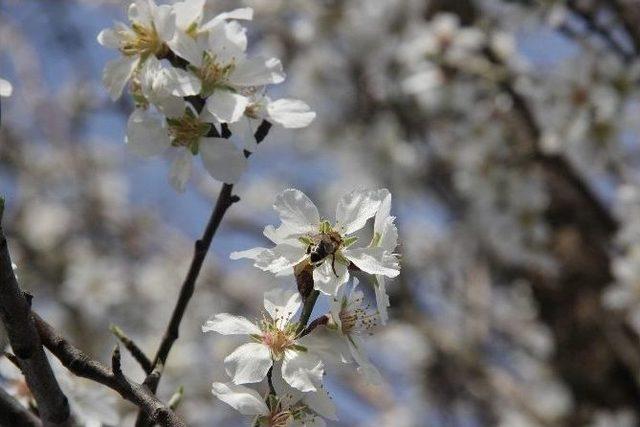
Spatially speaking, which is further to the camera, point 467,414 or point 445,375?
point 467,414

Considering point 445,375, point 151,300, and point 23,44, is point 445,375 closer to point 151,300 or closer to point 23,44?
point 151,300

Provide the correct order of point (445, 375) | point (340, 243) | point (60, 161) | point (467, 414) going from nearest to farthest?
1. point (340, 243)
2. point (445, 375)
3. point (467, 414)
4. point (60, 161)

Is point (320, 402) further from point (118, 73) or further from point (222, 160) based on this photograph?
point (118, 73)

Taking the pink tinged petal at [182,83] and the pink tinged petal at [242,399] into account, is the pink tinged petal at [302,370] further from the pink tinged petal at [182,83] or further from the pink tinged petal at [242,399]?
the pink tinged petal at [182,83]

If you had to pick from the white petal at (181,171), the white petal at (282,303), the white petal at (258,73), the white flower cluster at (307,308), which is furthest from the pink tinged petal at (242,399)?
the white petal at (258,73)

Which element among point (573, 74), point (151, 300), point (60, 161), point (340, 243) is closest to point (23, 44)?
point (60, 161)

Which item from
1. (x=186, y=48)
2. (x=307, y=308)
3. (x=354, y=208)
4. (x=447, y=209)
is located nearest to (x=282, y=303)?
(x=307, y=308)
